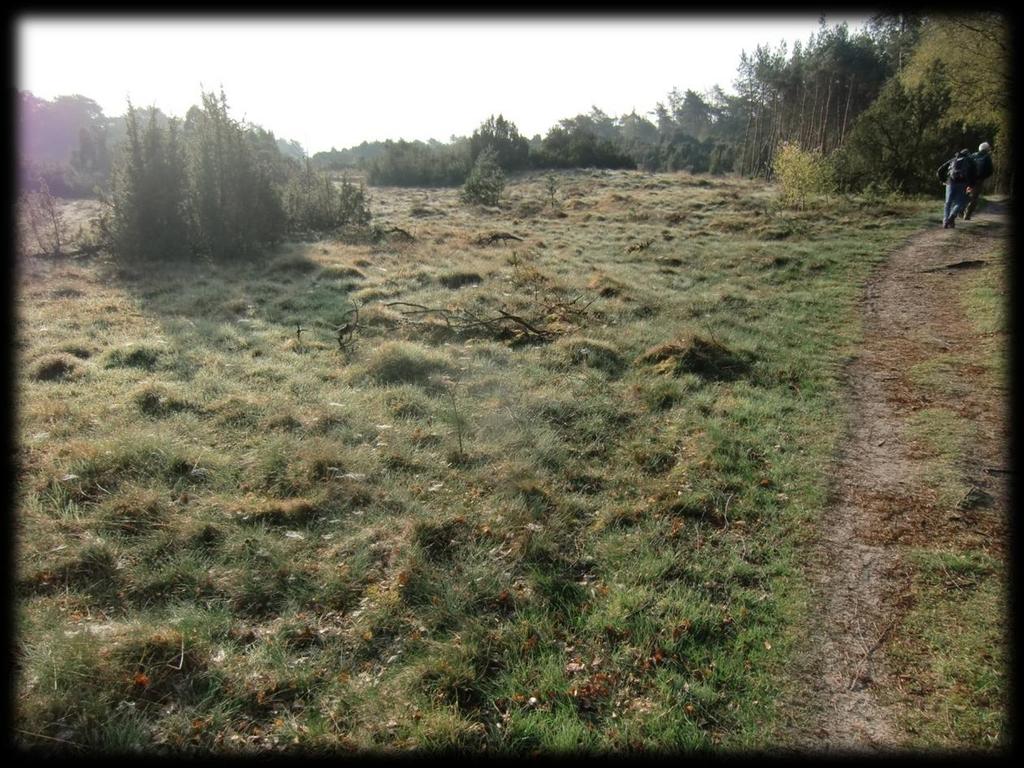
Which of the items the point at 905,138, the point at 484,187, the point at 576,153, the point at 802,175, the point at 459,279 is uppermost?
the point at 576,153

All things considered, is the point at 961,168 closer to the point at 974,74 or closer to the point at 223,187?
the point at 974,74

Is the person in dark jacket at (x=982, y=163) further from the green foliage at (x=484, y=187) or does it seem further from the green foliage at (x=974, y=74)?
the green foliage at (x=484, y=187)

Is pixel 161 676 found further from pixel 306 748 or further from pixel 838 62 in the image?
pixel 838 62

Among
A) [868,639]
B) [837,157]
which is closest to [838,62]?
[837,157]

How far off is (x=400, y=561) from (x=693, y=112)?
106689 millimetres

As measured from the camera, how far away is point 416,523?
4559 millimetres

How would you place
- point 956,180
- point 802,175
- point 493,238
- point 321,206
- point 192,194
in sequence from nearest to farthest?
point 956,180
point 192,194
point 493,238
point 321,206
point 802,175

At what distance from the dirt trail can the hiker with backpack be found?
6983 mm

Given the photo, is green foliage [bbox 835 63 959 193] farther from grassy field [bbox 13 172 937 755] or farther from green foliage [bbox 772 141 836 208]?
grassy field [bbox 13 172 937 755]

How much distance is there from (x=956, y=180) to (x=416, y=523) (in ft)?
55.8

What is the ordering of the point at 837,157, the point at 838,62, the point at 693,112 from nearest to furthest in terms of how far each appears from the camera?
the point at 837,157, the point at 838,62, the point at 693,112

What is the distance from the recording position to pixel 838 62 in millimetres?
43250

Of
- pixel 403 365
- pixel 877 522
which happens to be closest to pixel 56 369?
pixel 403 365

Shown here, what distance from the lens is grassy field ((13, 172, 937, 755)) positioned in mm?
3059
